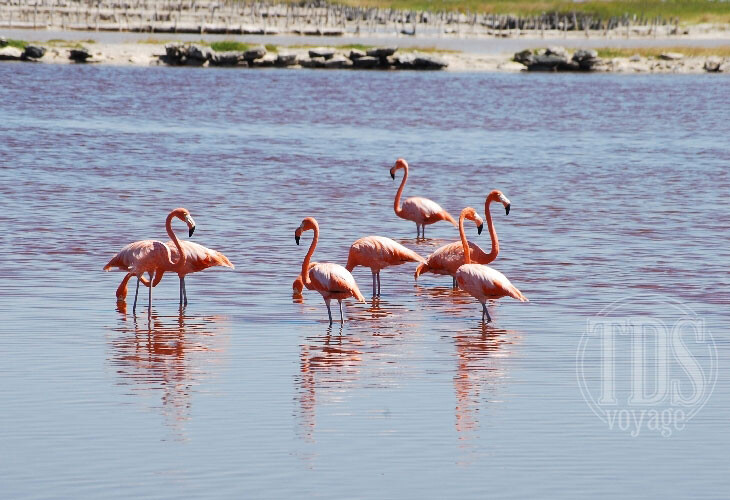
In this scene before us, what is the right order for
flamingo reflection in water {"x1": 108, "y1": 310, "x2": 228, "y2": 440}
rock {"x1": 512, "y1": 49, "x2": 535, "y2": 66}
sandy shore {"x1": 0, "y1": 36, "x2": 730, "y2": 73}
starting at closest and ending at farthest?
flamingo reflection in water {"x1": 108, "y1": 310, "x2": 228, "y2": 440} → sandy shore {"x1": 0, "y1": 36, "x2": 730, "y2": 73} → rock {"x1": 512, "y1": 49, "x2": 535, "y2": 66}

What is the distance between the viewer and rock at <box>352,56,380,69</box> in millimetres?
60625

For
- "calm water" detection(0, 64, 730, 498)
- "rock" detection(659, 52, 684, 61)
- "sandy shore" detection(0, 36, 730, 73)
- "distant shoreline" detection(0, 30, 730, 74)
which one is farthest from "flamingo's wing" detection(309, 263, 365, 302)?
"rock" detection(659, 52, 684, 61)

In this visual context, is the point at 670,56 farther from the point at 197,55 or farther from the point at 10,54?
the point at 10,54

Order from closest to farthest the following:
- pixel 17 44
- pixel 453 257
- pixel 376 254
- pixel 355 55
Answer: pixel 376 254, pixel 453 257, pixel 17 44, pixel 355 55

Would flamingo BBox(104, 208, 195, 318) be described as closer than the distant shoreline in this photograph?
Yes

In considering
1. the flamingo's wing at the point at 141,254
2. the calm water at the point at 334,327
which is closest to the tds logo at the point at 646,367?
the calm water at the point at 334,327

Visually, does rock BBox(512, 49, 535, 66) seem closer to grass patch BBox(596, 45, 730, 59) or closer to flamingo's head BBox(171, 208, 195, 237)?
grass patch BBox(596, 45, 730, 59)

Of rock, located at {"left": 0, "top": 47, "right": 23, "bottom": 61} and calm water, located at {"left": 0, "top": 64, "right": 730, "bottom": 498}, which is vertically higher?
rock, located at {"left": 0, "top": 47, "right": 23, "bottom": 61}

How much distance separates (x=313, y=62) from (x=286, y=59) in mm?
1289

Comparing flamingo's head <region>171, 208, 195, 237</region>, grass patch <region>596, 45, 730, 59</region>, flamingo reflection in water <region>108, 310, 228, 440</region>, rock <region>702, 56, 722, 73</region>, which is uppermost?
grass patch <region>596, 45, 730, 59</region>

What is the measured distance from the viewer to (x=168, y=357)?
30.5ft

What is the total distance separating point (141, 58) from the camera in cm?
5856

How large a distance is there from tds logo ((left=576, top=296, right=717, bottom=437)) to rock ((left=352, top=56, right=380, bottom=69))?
4996 cm

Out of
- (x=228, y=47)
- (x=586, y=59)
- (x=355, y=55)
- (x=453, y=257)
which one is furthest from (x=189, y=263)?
(x=586, y=59)
